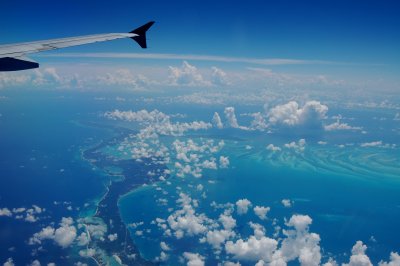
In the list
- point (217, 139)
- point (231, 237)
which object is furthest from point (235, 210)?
point (217, 139)

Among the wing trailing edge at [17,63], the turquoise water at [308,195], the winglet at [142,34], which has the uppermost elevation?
the winglet at [142,34]

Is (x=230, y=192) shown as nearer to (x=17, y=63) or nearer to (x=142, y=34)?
(x=142, y=34)

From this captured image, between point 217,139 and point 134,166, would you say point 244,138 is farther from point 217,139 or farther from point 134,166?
point 134,166

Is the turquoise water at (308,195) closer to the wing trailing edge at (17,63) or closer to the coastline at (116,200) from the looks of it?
the coastline at (116,200)

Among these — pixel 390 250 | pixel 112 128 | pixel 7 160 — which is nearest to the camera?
pixel 390 250

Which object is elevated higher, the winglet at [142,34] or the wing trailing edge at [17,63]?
the winglet at [142,34]

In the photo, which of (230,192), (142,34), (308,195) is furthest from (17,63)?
(308,195)

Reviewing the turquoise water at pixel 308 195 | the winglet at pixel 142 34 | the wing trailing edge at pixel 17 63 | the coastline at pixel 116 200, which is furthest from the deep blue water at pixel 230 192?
the wing trailing edge at pixel 17 63

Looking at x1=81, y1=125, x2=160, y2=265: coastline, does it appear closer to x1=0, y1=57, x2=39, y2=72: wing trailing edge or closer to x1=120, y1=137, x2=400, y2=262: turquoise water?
x1=120, y1=137, x2=400, y2=262: turquoise water

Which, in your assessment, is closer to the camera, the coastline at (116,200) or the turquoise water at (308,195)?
the coastline at (116,200)

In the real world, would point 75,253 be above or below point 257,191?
above

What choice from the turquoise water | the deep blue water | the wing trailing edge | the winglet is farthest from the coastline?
the wing trailing edge
